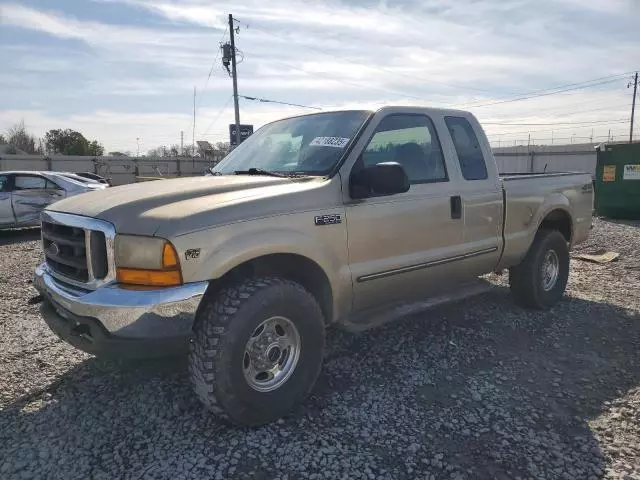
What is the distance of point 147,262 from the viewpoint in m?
2.77

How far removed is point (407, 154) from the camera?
4176 millimetres

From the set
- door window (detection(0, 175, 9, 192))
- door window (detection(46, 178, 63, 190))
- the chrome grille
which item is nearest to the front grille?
the chrome grille

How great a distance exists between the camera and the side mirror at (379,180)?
132 inches

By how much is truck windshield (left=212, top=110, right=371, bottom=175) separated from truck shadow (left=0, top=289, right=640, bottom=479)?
1.58m

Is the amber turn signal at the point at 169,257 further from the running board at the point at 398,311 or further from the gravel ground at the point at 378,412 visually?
the running board at the point at 398,311

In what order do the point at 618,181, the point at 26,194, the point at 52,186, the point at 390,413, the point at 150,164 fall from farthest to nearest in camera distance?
the point at 150,164
the point at 618,181
the point at 52,186
the point at 26,194
the point at 390,413

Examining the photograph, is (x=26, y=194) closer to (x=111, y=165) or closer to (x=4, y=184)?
(x=4, y=184)

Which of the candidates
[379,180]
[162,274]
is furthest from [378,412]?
[162,274]

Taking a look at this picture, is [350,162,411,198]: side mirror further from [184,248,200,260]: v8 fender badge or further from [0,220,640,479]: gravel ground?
[0,220,640,479]: gravel ground

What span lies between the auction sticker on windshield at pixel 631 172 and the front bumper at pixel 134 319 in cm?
1387

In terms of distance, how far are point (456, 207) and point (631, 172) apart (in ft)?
38.0

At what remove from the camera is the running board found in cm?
366

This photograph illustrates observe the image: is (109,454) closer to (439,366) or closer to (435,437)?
(435,437)

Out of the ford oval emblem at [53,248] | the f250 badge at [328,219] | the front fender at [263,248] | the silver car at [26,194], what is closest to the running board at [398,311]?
the front fender at [263,248]
